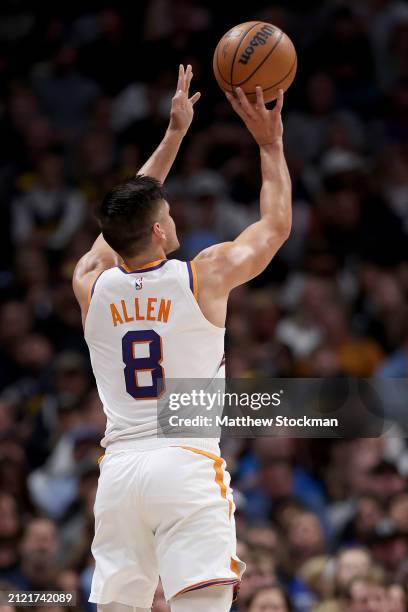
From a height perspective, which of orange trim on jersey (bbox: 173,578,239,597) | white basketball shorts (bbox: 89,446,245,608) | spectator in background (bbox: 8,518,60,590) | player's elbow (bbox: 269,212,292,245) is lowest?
spectator in background (bbox: 8,518,60,590)

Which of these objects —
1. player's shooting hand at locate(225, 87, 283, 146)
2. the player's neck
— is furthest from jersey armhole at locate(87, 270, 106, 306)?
player's shooting hand at locate(225, 87, 283, 146)

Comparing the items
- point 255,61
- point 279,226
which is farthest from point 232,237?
point 279,226

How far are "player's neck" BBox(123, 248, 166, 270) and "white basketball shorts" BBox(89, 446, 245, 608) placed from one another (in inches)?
27.5

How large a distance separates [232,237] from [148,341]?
563cm

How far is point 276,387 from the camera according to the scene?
274 inches

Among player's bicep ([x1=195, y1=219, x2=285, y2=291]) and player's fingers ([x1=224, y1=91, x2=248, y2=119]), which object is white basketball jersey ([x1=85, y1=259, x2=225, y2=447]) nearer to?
player's bicep ([x1=195, y1=219, x2=285, y2=291])

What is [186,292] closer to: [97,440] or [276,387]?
[276,387]

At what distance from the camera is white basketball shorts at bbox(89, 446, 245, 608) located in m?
3.94

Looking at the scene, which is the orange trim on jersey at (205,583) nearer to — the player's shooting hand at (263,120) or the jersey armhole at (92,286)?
the jersey armhole at (92,286)

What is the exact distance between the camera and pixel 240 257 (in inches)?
165

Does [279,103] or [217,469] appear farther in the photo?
[279,103]

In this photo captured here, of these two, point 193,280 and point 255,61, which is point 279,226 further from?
point 255,61

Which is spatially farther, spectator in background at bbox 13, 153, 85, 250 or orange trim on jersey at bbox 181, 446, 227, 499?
spectator in background at bbox 13, 153, 85, 250

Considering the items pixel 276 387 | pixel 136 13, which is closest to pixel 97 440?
pixel 276 387
